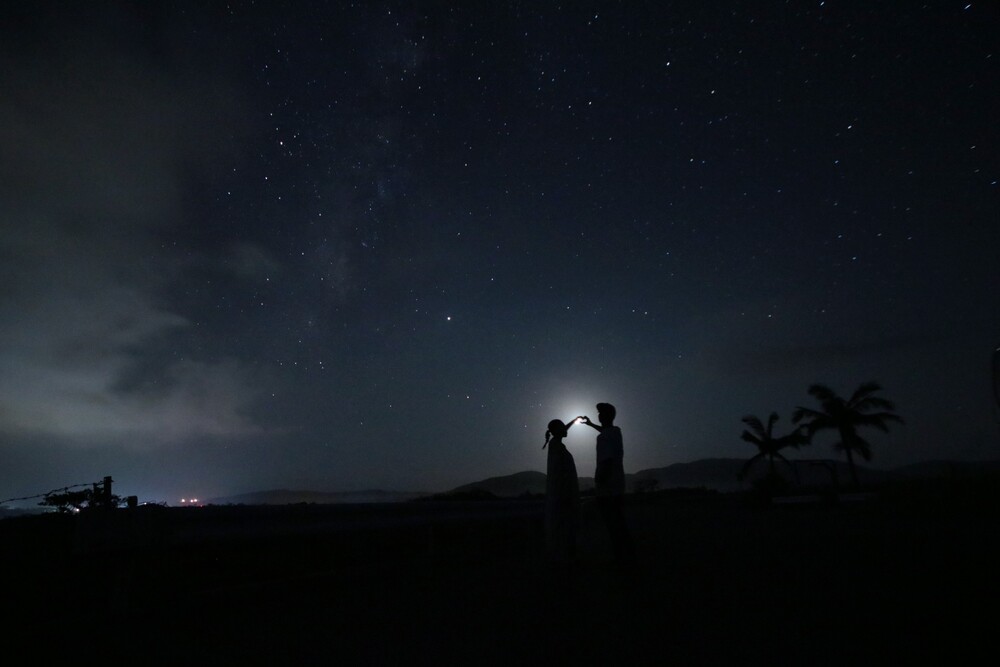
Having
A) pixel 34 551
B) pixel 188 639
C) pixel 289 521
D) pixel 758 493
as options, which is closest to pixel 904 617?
pixel 188 639

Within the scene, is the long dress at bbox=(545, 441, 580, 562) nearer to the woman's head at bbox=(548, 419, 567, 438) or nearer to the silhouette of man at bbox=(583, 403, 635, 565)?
the woman's head at bbox=(548, 419, 567, 438)

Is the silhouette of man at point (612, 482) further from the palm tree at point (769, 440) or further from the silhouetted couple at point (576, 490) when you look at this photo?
the palm tree at point (769, 440)

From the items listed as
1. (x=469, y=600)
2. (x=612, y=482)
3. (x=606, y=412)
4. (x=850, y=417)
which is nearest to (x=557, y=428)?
(x=606, y=412)

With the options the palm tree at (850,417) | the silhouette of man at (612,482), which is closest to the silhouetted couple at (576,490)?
the silhouette of man at (612,482)

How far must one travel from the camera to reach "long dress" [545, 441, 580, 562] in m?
7.33

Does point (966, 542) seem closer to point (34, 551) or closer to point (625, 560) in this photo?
point (625, 560)

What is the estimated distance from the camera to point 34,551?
28.8 ft

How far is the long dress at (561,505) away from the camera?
24.1ft

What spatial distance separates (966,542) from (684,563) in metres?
4.21

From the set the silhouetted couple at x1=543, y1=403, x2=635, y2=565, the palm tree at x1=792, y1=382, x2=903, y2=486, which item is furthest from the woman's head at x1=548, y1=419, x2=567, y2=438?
the palm tree at x1=792, y1=382, x2=903, y2=486

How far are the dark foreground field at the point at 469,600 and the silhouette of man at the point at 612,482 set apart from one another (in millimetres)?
323

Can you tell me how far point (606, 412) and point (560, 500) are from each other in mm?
1350

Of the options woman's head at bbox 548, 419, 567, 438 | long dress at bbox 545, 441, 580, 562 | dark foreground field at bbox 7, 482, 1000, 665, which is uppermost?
woman's head at bbox 548, 419, 567, 438

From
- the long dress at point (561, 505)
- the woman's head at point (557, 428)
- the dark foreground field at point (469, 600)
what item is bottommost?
the dark foreground field at point (469, 600)
